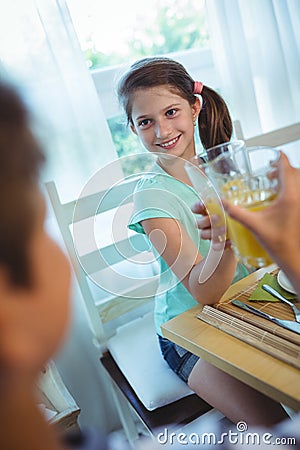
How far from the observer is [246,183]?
0.78m

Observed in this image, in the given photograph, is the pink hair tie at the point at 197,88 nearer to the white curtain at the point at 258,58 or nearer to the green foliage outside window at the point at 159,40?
the green foliage outside window at the point at 159,40

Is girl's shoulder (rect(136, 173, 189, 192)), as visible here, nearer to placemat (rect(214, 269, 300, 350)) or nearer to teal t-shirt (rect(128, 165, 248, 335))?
teal t-shirt (rect(128, 165, 248, 335))

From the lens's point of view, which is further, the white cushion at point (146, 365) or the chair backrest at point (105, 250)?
the chair backrest at point (105, 250)

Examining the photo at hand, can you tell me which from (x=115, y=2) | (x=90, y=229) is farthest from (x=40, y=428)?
(x=115, y=2)

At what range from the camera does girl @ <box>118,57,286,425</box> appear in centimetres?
101

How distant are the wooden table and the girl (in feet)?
0.42

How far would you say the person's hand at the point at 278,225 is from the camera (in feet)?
2.06

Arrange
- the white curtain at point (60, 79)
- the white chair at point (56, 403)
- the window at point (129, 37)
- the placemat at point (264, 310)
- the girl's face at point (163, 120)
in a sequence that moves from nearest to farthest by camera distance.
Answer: the placemat at point (264, 310)
the white chair at point (56, 403)
the girl's face at point (163, 120)
the white curtain at point (60, 79)
the window at point (129, 37)

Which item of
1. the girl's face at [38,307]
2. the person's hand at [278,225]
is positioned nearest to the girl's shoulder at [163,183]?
the person's hand at [278,225]

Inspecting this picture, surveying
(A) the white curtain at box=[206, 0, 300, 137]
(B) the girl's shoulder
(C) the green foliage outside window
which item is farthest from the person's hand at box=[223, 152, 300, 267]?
(A) the white curtain at box=[206, 0, 300, 137]

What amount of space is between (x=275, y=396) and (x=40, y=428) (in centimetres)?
43

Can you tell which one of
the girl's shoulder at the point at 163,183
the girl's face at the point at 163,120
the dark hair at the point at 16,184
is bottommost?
the girl's shoulder at the point at 163,183

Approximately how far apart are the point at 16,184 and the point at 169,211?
2.76 ft

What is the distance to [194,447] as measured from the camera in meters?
0.60
